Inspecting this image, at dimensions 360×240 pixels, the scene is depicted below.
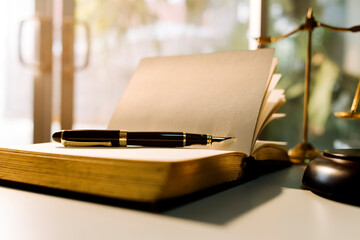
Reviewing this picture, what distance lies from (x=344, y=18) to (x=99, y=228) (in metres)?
1.09

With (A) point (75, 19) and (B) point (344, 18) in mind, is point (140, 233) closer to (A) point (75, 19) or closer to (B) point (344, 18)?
(B) point (344, 18)

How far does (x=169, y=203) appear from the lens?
385mm

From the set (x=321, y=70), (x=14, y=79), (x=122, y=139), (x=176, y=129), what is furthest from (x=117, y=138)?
(x=14, y=79)

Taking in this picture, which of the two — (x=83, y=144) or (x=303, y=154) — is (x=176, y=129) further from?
(x=303, y=154)

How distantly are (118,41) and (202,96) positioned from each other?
1339mm

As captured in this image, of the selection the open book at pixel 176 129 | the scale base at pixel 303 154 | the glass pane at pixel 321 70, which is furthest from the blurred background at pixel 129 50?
the open book at pixel 176 129

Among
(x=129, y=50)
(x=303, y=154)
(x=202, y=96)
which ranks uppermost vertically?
(x=129, y=50)

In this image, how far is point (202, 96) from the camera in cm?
66

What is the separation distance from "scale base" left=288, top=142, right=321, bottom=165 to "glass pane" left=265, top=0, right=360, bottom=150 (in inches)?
12.5

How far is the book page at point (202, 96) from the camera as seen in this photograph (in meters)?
0.60

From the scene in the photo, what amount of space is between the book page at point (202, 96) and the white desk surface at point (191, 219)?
0.16 m

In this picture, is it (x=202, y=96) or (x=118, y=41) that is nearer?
(x=202, y=96)

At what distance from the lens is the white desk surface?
32cm

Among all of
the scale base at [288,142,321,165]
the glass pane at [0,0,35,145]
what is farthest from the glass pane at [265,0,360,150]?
the glass pane at [0,0,35,145]
